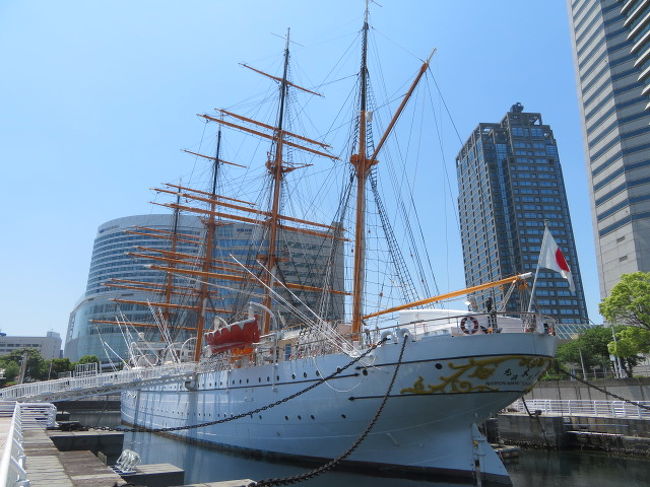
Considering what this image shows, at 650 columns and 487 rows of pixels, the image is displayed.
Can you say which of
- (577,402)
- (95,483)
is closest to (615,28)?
(577,402)

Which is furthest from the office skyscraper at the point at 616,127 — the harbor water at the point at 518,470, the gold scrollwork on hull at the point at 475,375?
the gold scrollwork on hull at the point at 475,375

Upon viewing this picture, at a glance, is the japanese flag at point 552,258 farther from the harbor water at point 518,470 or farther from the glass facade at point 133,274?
the glass facade at point 133,274

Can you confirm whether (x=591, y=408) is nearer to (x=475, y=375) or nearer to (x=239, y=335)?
(x=475, y=375)

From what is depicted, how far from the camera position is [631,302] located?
96.9 feet

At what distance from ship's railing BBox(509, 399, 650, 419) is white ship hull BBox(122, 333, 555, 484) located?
954 cm

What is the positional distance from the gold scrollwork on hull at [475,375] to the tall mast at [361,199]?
385 cm

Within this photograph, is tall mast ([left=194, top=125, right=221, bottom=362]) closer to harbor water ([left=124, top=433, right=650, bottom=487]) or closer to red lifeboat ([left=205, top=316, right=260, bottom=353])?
red lifeboat ([left=205, top=316, right=260, bottom=353])

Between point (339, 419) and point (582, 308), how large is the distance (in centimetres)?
9859

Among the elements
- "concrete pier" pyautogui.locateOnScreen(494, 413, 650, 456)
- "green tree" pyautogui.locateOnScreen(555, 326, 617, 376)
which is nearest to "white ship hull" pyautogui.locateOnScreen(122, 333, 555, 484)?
"concrete pier" pyautogui.locateOnScreen(494, 413, 650, 456)

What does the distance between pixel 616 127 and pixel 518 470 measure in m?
60.4

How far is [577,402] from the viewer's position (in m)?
24.6

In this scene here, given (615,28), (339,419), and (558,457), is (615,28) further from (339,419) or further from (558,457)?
(339,419)

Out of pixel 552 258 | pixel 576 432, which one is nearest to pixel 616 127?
pixel 576 432

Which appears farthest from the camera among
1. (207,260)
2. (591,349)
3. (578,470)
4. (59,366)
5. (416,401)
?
(59,366)
